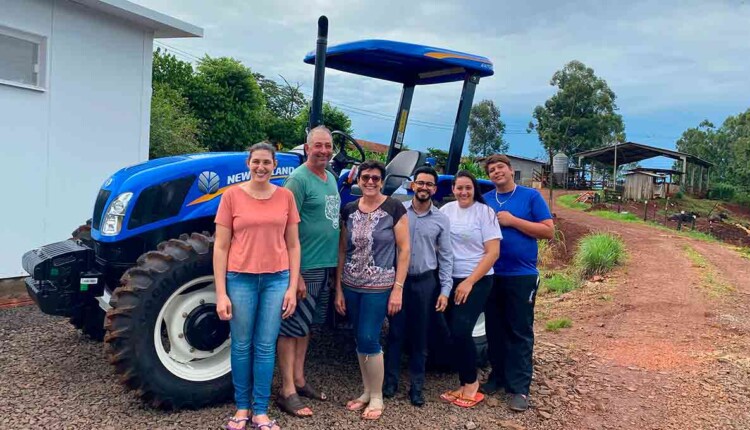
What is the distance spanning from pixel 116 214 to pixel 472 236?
7.28 feet

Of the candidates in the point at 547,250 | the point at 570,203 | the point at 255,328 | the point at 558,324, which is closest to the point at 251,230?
the point at 255,328

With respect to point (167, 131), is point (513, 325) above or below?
below

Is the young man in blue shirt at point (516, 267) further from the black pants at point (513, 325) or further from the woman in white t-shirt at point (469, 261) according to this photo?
the woman in white t-shirt at point (469, 261)

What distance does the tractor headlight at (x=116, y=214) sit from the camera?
11.5ft

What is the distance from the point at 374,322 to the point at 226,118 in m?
13.2

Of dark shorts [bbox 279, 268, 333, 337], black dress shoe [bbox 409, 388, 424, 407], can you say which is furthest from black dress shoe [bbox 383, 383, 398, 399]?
dark shorts [bbox 279, 268, 333, 337]

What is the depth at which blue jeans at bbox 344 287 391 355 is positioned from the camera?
3.35 m

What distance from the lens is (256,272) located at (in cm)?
301

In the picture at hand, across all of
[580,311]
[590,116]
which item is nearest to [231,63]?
[580,311]

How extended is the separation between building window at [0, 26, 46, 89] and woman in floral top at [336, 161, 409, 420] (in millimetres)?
4679

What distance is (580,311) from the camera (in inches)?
271

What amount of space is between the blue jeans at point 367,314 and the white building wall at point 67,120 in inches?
181

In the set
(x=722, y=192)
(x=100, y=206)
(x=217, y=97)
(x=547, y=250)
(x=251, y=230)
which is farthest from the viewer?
(x=722, y=192)

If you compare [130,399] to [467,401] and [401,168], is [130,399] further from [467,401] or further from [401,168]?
[401,168]
